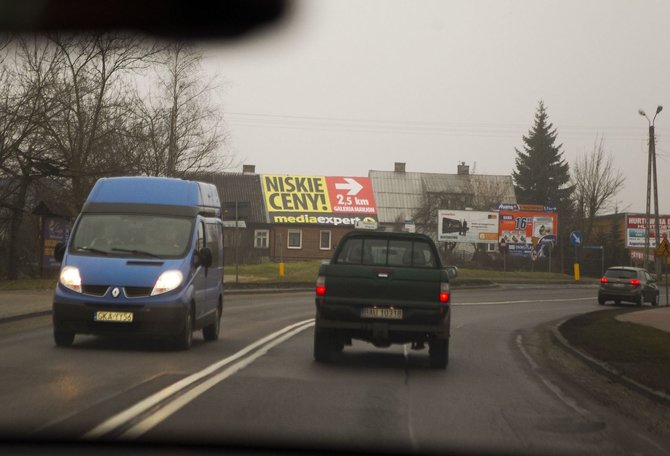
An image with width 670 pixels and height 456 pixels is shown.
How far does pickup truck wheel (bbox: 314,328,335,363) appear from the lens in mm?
12812

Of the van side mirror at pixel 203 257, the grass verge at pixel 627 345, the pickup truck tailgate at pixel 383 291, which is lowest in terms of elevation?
the grass verge at pixel 627 345

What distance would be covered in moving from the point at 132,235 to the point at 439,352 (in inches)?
192

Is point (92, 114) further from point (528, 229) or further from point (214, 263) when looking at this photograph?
point (528, 229)

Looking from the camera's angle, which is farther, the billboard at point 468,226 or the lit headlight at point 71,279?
the billboard at point 468,226

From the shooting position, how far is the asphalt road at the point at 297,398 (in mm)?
7402

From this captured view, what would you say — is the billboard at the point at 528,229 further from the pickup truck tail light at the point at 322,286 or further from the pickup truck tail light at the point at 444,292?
the pickup truck tail light at the point at 322,286

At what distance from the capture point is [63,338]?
1374 centimetres

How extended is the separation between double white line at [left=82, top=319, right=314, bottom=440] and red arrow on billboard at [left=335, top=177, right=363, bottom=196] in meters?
67.4

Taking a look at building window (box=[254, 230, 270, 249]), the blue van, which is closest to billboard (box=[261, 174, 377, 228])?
building window (box=[254, 230, 270, 249])

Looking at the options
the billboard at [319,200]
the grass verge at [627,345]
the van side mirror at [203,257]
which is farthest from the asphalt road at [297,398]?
the billboard at [319,200]

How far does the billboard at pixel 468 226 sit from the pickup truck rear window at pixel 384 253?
5143 cm

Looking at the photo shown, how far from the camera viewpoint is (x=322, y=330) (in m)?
12.8

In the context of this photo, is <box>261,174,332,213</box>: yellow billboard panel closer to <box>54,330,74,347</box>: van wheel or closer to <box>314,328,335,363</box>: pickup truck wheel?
<box>54,330,74,347</box>: van wheel

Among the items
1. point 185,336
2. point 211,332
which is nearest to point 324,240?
point 211,332
